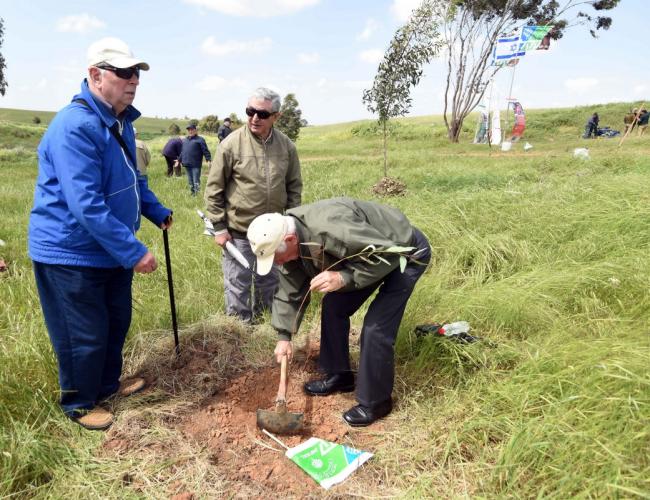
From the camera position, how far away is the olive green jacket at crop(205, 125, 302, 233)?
3146 millimetres

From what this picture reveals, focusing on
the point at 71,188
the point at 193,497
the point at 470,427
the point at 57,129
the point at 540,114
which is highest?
the point at 540,114

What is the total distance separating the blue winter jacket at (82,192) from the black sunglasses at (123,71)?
16cm

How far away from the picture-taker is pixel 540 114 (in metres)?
28.3

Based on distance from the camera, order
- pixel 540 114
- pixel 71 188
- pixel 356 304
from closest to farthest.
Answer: pixel 71 188 → pixel 356 304 → pixel 540 114

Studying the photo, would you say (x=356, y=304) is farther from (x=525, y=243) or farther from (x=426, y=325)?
(x=525, y=243)

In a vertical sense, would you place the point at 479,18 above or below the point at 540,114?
above

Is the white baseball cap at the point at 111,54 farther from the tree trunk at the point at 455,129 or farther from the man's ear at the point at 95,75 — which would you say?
the tree trunk at the point at 455,129

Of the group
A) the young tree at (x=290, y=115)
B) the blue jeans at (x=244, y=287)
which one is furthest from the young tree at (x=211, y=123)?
the blue jeans at (x=244, y=287)

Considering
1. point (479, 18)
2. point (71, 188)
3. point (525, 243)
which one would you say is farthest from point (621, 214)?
point (479, 18)

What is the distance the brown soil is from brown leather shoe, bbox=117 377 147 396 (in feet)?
0.34

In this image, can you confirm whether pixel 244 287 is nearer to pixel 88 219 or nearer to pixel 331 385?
pixel 331 385

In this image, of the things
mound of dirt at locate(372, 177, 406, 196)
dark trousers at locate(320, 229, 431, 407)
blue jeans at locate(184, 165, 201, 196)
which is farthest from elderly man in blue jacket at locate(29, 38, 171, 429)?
blue jeans at locate(184, 165, 201, 196)

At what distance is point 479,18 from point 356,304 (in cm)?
2357

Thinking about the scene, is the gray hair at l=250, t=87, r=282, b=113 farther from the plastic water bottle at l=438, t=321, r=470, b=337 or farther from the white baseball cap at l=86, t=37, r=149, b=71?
the plastic water bottle at l=438, t=321, r=470, b=337
